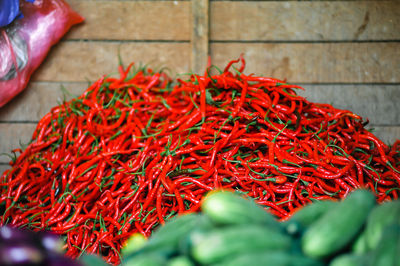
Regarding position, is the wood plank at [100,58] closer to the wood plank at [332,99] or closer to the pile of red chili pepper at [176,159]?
the wood plank at [332,99]

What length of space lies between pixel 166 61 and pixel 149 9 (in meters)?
0.33

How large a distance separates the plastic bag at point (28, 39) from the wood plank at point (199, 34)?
2.33 feet

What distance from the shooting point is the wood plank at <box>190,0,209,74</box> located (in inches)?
82.0

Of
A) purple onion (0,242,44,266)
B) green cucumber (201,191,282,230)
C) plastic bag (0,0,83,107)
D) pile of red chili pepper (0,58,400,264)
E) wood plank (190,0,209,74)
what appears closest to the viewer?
purple onion (0,242,44,266)

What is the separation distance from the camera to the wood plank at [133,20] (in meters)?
2.15

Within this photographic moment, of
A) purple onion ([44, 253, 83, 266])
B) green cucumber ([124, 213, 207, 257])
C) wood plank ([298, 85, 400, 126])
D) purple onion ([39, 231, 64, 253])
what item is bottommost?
wood plank ([298, 85, 400, 126])

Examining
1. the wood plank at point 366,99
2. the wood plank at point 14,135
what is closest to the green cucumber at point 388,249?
the wood plank at point 366,99

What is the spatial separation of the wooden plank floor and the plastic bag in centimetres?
12

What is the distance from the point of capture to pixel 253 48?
217cm

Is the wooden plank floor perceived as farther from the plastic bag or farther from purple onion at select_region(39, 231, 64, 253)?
purple onion at select_region(39, 231, 64, 253)

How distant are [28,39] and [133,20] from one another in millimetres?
601

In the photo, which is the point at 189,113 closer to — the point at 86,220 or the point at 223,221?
the point at 86,220

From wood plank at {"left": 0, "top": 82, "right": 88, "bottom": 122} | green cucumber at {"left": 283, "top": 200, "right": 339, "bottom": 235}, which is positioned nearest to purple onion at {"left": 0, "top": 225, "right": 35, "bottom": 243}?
green cucumber at {"left": 283, "top": 200, "right": 339, "bottom": 235}

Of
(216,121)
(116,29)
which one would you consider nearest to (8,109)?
(116,29)
